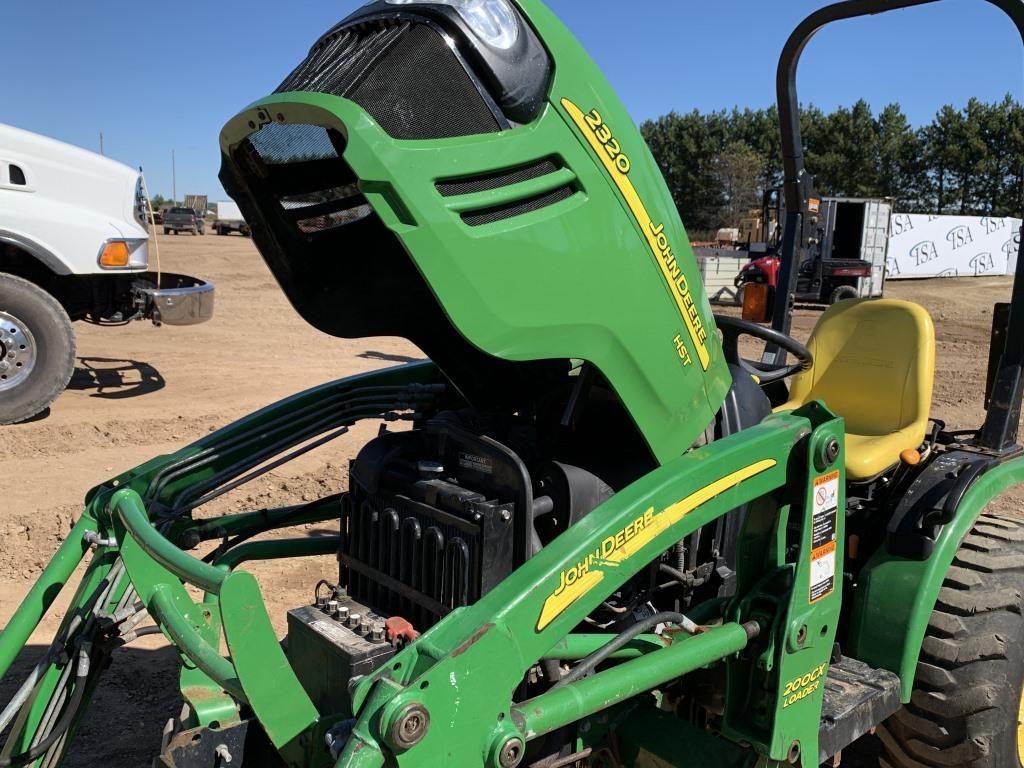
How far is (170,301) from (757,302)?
19.0 ft

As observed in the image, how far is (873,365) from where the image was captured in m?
3.77

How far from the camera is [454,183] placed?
1.83 m

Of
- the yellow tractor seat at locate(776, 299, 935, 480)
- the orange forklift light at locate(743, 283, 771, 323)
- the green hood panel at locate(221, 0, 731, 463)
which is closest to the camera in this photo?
the green hood panel at locate(221, 0, 731, 463)

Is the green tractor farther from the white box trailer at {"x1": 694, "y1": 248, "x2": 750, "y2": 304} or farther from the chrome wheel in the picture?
the white box trailer at {"x1": 694, "y1": 248, "x2": 750, "y2": 304}

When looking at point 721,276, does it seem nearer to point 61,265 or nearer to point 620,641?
point 61,265

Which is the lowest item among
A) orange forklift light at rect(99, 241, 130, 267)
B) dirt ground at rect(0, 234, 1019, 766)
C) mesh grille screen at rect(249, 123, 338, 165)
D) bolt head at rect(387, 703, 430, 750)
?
dirt ground at rect(0, 234, 1019, 766)

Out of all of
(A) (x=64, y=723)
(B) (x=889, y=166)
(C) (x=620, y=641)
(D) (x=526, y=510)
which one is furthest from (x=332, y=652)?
(B) (x=889, y=166)

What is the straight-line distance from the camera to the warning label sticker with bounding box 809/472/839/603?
233 centimetres

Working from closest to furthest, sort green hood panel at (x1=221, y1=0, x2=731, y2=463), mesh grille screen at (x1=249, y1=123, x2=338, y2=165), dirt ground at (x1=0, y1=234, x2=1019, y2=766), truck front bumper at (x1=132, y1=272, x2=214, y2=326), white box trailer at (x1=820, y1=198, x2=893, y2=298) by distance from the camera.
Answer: green hood panel at (x1=221, y1=0, x2=731, y2=463) < mesh grille screen at (x1=249, y1=123, x2=338, y2=165) < dirt ground at (x1=0, y1=234, x2=1019, y2=766) < truck front bumper at (x1=132, y1=272, x2=214, y2=326) < white box trailer at (x1=820, y1=198, x2=893, y2=298)

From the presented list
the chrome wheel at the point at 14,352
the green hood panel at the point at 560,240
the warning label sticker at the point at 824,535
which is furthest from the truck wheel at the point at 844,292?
the green hood panel at the point at 560,240

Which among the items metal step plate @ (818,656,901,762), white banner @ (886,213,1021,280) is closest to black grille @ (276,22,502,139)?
metal step plate @ (818,656,901,762)

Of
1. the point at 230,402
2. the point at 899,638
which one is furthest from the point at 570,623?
the point at 230,402

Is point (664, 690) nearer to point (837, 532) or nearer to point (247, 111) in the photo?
point (837, 532)

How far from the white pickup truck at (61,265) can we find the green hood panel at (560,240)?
5.85m
